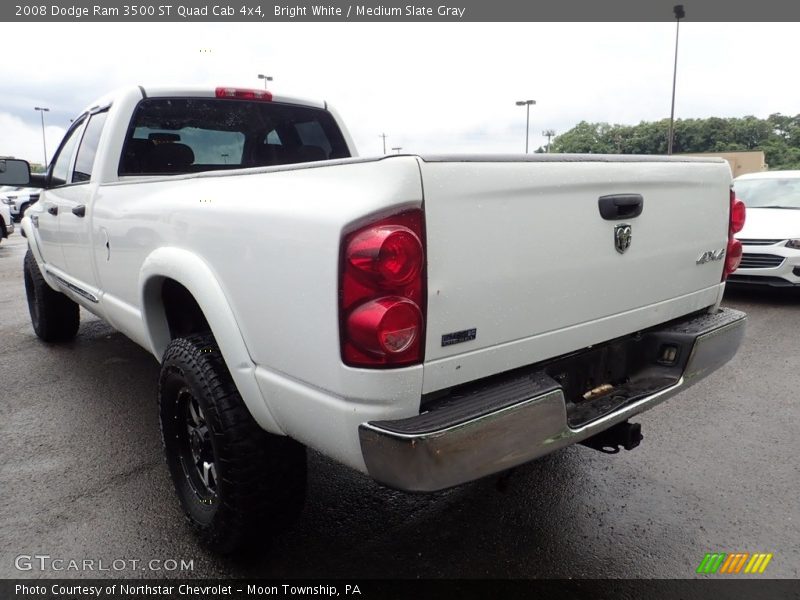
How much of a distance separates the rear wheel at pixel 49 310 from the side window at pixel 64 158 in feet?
3.22

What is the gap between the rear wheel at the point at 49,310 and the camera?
5.11m

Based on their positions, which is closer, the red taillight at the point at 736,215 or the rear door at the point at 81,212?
the red taillight at the point at 736,215

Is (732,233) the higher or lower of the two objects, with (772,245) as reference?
higher

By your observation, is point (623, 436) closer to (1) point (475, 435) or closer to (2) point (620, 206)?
(2) point (620, 206)

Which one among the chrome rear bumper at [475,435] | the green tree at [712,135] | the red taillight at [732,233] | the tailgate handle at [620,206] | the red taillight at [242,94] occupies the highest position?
the green tree at [712,135]

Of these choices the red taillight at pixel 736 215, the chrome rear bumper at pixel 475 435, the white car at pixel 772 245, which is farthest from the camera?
the white car at pixel 772 245

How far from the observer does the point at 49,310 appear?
17.0ft

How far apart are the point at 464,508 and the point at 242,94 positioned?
113 inches

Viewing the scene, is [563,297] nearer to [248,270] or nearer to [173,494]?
[248,270]

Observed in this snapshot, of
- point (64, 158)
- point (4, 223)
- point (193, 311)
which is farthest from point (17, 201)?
point (193, 311)

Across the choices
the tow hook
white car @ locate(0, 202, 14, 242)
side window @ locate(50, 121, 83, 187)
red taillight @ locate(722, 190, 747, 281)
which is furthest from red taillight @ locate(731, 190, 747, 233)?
white car @ locate(0, 202, 14, 242)

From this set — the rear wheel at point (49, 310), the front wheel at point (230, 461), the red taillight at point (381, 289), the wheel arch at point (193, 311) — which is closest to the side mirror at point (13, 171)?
the rear wheel at point (49, 310)

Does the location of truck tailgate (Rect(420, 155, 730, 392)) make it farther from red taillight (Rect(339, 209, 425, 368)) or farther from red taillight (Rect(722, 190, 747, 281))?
red taillight (Rect(722, 190, 747, 281))

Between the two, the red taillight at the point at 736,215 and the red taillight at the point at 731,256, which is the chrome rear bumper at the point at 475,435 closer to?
the red taillight at the point at 731,256
